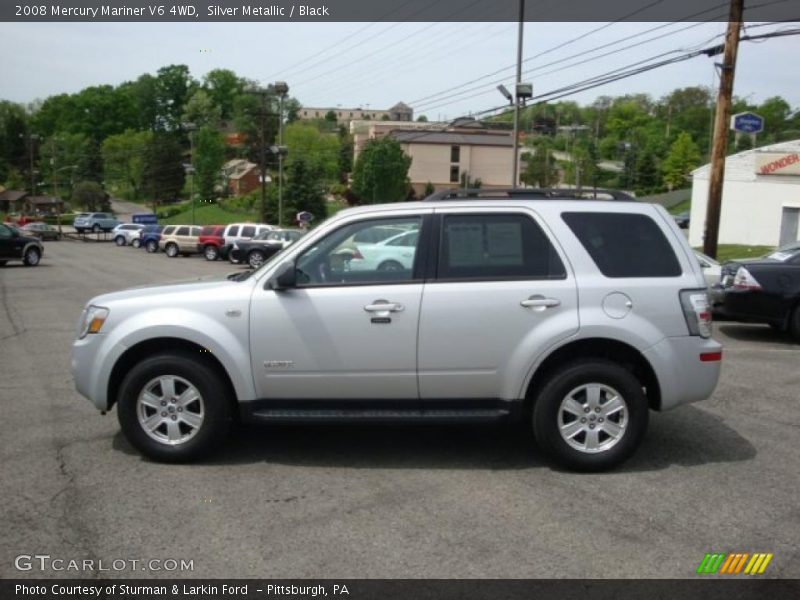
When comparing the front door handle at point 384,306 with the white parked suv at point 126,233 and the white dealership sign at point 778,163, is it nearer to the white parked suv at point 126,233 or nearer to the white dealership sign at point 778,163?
the white dealership sign at point 778,163

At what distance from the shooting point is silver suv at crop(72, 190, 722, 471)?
5.24m

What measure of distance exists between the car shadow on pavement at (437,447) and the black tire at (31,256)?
2451cm

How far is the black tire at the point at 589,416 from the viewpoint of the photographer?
5.24 meters

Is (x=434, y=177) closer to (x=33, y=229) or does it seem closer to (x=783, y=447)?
(x=33, y=229)

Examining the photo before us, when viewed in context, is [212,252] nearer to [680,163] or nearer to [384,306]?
[384,306]

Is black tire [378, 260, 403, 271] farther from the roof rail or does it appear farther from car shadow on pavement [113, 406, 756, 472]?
car shadow on pavement [113, 406, 756, 472]

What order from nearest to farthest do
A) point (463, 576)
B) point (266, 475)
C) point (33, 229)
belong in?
point (463, 576) < point (266, 475) < point (33, 229)

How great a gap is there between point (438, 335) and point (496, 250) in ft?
2.50

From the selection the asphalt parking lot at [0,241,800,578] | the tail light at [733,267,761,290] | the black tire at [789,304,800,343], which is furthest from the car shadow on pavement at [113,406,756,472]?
the black tire at [789,304,800,343]

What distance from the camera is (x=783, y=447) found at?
596 cm

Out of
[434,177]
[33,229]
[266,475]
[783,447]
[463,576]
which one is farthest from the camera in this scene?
[434,177]

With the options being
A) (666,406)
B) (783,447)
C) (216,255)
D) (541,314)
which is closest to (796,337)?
(783,447)

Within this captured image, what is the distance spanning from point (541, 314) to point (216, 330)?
2.30 metres

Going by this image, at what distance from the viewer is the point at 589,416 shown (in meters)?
5.29
